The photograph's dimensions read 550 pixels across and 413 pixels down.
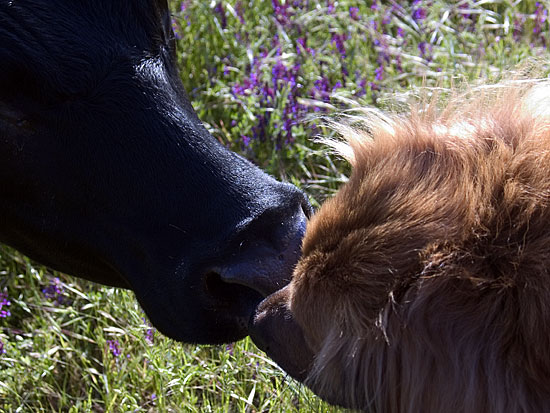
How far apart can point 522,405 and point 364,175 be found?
68 centimetres

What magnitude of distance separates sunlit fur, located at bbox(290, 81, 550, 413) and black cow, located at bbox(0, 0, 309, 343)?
0.51 metres

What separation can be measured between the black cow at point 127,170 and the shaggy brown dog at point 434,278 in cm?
45

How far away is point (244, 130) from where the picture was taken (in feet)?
15.4

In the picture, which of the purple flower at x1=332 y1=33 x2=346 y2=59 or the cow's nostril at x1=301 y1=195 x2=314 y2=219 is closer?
the cow's nostril at x1=301 y1=195 x2=314 y2=219

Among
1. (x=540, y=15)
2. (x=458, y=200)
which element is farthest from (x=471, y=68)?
(x=458, y=200)

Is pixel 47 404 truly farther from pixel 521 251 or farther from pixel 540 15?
pixel 540 15

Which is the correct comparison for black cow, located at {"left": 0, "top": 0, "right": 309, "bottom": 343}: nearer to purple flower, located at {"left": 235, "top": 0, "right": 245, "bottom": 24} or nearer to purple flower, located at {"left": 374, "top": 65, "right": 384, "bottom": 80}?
purple flower, located at {"left": 374, "top": 65, "right": 384, "bottom": 80}

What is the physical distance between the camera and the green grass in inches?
136

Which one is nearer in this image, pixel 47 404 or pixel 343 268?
pixel 343 268

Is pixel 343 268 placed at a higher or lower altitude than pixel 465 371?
higher

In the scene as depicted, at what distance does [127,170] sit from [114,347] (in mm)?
985

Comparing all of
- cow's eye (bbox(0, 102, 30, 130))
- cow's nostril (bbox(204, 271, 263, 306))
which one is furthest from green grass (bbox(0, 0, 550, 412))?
cow's eye (bbox(0, 102, 30, 130))

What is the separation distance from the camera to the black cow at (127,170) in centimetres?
286

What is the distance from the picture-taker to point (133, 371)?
3584 millimetres
